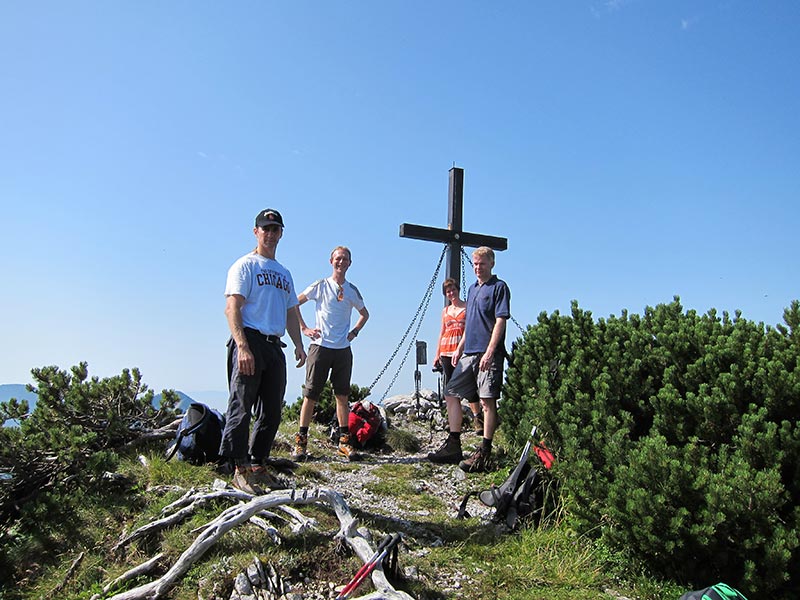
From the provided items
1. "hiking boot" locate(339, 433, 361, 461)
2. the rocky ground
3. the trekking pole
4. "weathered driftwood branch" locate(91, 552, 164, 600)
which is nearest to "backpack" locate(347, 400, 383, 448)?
the rocky ground

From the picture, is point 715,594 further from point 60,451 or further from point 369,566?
point 60,451

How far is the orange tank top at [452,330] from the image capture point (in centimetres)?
784

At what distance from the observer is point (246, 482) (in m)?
4.76

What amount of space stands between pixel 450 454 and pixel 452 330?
1685 mm

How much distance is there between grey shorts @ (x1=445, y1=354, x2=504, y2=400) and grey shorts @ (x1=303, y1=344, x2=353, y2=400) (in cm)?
121

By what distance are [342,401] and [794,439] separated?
15.4ft

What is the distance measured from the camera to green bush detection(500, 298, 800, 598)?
343 cm

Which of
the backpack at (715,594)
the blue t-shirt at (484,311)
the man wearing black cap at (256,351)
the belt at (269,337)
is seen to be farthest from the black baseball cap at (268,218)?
the backpack at (715,594)

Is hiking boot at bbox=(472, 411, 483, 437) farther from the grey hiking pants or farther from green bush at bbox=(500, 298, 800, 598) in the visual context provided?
the grey hiking pants

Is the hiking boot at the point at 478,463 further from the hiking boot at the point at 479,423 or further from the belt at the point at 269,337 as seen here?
the belt at the point at 269,337

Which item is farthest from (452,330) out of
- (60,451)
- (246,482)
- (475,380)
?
(60,451)

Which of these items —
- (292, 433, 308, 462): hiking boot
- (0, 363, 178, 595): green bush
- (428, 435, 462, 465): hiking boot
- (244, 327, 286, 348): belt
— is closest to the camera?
(0, 363, 178, 595): green bush

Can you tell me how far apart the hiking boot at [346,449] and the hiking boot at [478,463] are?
53.7 inches

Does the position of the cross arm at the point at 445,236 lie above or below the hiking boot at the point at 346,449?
above
